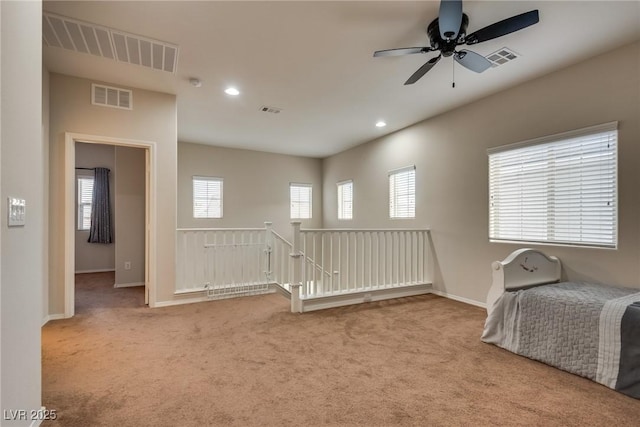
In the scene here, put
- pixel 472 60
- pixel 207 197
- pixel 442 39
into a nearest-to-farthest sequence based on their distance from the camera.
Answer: pixel 442 39 < pixel 472 60 < pixel 207 197

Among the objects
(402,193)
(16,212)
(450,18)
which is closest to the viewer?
(16,212)

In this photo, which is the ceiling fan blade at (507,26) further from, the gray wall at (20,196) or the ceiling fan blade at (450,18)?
the gray wall at (20,196)

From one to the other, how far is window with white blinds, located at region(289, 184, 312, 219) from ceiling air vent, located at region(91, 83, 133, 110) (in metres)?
4.01

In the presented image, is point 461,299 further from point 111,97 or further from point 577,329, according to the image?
point 111,97

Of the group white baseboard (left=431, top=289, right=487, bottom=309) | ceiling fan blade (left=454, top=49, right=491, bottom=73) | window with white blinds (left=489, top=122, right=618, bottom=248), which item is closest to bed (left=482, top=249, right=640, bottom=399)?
window with white blinds (left=489, top=122, right=618, bottom=248)

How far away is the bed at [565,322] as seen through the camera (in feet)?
6.64

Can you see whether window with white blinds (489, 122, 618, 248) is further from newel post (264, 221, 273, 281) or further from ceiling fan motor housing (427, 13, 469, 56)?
newel post (264, 221, 273, 281)

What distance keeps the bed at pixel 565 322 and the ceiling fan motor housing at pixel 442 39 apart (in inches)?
76.8

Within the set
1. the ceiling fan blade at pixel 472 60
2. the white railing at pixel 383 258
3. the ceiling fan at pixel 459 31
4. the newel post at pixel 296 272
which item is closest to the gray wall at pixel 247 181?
the white railing at pixel 383 258

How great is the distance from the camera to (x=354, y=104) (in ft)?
13.4

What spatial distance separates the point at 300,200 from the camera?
741 cm

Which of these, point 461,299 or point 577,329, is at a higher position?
point 577,329

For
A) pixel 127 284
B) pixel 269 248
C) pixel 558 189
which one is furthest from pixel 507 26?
pixel 127 284

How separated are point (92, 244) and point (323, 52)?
7.01m
